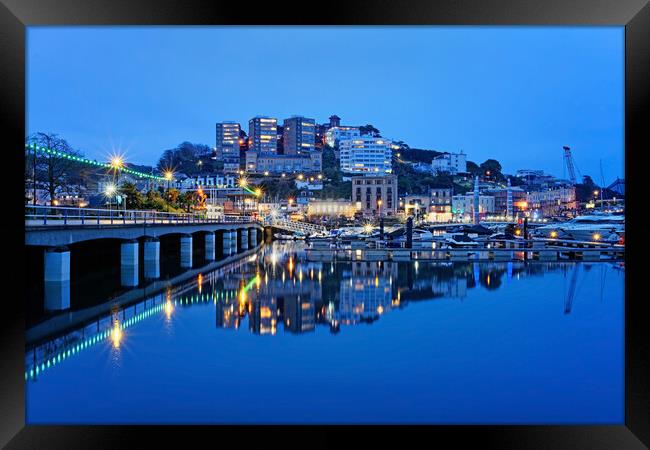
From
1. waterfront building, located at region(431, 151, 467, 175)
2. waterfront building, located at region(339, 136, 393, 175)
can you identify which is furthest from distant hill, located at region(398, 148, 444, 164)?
waterfront building, located at region(339, 136, 393, 175)

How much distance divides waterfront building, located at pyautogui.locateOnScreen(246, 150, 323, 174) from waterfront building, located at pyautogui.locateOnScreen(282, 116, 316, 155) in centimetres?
881

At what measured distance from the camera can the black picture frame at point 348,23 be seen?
407 cm

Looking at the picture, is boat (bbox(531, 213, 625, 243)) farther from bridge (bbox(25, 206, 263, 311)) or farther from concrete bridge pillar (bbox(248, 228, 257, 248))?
bridge (bbox(25, 206, 263, 311))

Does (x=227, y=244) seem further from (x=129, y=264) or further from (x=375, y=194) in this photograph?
(x=375, y=194)

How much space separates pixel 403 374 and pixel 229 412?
274cm

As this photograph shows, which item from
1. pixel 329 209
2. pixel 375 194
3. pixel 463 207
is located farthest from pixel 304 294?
pixel 463 207

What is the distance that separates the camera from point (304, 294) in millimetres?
14992

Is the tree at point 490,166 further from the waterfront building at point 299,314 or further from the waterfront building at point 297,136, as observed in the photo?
the waterfront building at point 299,314

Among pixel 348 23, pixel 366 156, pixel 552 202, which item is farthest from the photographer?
pixel 366 156

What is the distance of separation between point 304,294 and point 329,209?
185 feet

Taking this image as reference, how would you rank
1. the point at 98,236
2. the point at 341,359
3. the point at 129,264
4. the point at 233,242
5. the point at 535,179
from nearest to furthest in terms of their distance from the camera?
1. the point at 341,359
2. the point at 98,236
3. the point at 129,264
4. the point at 233,242
5. the point at 535,179

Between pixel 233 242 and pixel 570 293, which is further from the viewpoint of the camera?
pixel 233 242
